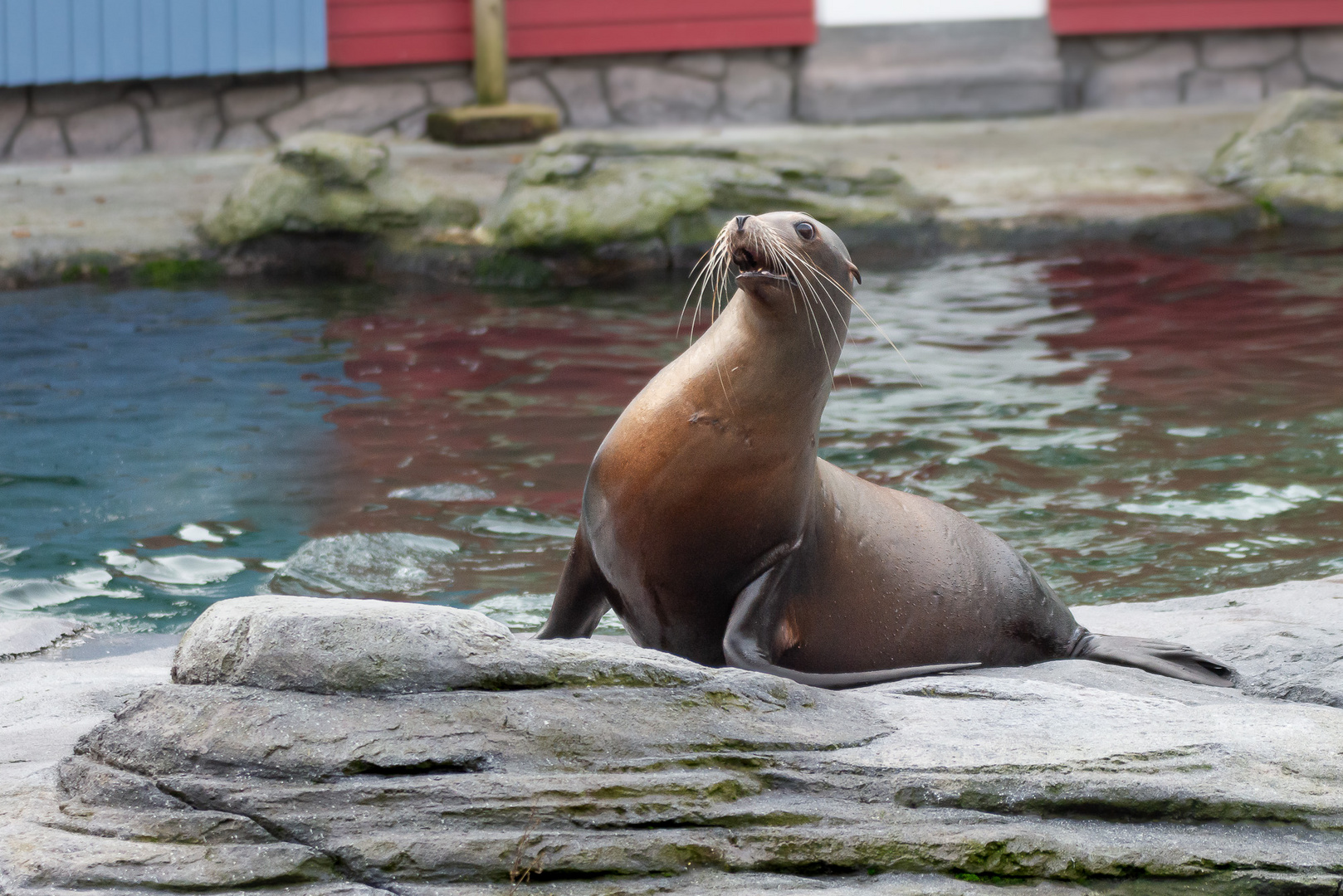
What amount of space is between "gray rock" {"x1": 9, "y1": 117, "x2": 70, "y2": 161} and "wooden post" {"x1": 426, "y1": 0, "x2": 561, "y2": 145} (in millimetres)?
2779

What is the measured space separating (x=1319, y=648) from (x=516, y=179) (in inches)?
276

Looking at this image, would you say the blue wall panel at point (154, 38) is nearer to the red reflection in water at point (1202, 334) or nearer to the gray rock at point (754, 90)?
the gray rock at point (754, 90)

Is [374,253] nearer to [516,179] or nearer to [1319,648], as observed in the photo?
[516,179]

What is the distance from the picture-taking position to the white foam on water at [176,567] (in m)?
5.00

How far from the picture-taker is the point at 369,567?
504 centimetres

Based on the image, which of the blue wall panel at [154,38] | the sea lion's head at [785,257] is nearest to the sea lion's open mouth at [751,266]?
the sea lion's head at [785,257]

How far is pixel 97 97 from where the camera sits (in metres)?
11.9

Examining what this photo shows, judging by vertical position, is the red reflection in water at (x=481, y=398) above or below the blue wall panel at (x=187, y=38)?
below

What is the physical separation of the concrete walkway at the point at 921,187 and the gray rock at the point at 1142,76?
0.76 m

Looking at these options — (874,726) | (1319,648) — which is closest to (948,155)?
(1319,648)

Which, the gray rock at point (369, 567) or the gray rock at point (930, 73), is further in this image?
the gray rock at point (930, 73)

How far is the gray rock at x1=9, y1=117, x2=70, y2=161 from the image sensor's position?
11.6 m

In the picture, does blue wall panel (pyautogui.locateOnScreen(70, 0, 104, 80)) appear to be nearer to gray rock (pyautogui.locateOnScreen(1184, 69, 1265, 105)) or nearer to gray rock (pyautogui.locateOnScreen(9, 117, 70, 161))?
gray rock (pyautogui.locateOnScreen(9, 117, 70, 161))

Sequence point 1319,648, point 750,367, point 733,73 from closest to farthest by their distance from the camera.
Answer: point 750,367 → point 1319,648 → point 733,73
